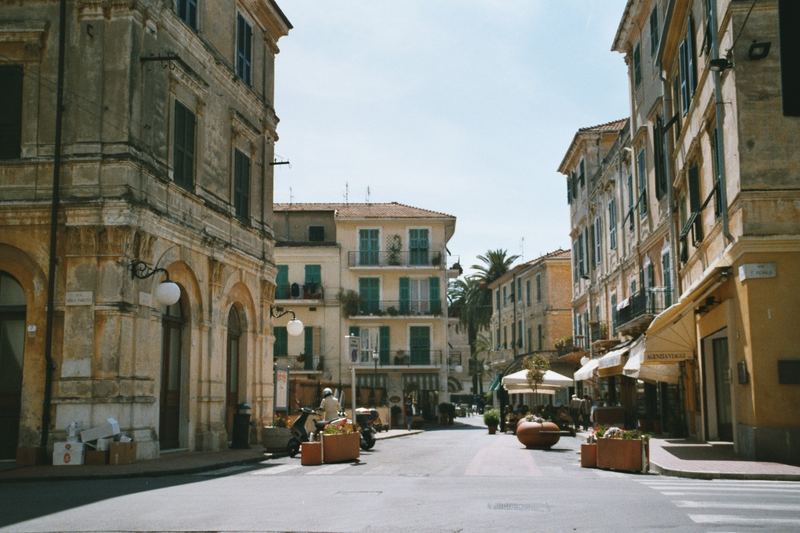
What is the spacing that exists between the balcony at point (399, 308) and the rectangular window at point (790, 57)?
47.6 meters

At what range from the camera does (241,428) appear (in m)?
23.3

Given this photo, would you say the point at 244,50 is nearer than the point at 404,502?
No

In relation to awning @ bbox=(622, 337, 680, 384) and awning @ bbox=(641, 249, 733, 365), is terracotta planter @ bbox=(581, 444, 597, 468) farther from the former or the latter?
awning @ bbox=(622, 337, 680, 384)

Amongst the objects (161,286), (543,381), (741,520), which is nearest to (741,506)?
(741,520)

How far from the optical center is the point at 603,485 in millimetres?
12930

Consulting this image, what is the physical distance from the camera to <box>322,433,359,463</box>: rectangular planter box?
59.9ft

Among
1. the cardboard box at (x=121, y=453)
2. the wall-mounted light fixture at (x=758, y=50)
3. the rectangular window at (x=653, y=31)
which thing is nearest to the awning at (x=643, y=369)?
the wall-mounted light fixture at (x=758, y=50)

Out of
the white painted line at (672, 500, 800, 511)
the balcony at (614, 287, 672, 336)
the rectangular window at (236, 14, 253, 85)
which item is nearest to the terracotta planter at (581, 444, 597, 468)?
the white painted line at (672, 500, 800, 511)

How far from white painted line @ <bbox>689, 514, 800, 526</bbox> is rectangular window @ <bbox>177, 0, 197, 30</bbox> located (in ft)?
57.8

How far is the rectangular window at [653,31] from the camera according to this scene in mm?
28703

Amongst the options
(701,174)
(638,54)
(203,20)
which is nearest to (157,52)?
(203,20)

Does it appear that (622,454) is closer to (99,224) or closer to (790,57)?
(790,57)

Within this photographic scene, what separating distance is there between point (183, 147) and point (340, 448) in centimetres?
874

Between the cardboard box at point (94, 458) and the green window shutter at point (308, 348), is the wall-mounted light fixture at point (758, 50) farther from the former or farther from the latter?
the green window shutter at point (308, 348)
